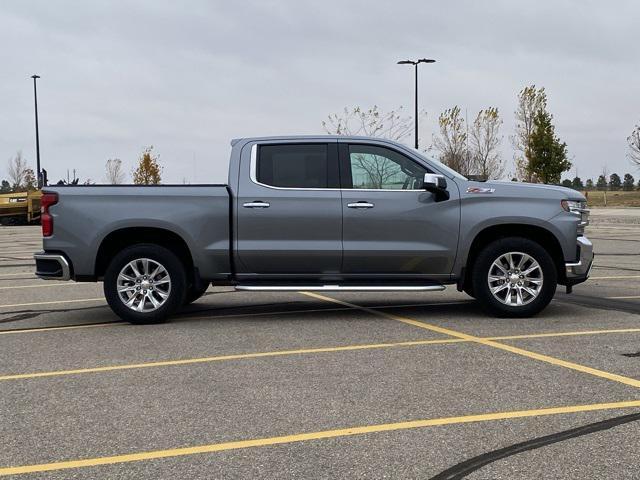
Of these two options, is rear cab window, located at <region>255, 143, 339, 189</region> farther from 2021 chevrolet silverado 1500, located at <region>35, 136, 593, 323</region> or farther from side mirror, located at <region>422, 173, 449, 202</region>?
side mirror, located at <region>422, 173, 449, 202</region>

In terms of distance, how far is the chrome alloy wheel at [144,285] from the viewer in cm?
839

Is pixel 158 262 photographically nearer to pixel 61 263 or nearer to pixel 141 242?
pixel 141 242

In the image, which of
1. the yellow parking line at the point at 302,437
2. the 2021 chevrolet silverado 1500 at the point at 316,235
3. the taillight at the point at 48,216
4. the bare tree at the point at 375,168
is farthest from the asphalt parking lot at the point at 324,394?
the bare tree at the point at 375,168

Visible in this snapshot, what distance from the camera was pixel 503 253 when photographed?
332 inches

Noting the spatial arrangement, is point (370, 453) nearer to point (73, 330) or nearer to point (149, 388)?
point (149, 388)

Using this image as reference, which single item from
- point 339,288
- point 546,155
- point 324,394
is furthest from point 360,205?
point 546,155

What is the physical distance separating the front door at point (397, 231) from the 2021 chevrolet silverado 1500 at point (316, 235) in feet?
0.03

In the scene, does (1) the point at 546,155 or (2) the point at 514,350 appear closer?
(2) the point at 514,350

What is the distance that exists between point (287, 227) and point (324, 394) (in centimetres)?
325

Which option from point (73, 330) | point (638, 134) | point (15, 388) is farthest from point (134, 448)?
point (638, 134)

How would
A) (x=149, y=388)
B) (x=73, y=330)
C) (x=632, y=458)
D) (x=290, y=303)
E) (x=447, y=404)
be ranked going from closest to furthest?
(x=632, y=458), (x=447, y=404), (x=149, y=388), (x=73, y=330), (x=290, y=303)

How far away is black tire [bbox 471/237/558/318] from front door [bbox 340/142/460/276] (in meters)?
0.33

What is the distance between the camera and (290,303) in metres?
10.2

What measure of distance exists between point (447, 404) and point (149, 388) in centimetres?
210
